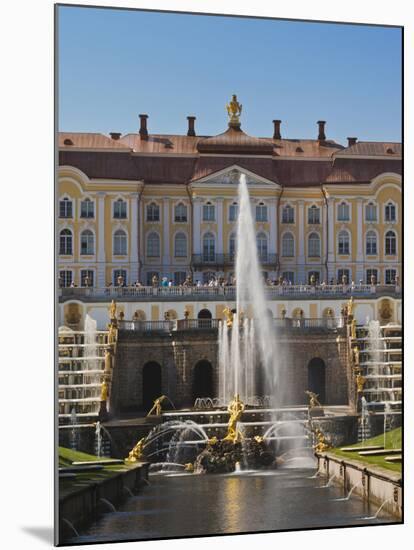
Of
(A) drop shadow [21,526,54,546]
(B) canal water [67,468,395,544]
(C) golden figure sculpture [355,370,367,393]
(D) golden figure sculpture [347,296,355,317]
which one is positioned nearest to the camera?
(A) drop shadow [21,526,54,546]

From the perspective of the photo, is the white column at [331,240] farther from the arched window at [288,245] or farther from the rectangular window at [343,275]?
the arched window at [288,245]

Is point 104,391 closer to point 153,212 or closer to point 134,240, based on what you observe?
point 134,240

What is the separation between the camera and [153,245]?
1512cm

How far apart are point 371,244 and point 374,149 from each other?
3.87 ft

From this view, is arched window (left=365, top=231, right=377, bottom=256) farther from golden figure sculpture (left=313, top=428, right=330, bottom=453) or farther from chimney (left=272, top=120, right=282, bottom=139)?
golden figure sculpture (left=313, top=428, right=330, bottom=453)

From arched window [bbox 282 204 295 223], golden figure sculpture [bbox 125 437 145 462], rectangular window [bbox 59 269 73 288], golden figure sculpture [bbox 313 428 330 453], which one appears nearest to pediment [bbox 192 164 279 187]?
arched window [bbox 282 204 295 223]

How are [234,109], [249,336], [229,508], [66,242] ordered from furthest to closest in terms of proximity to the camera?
[249,336], [234,109], [66,242], [229,508]

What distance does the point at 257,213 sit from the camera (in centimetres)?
1522

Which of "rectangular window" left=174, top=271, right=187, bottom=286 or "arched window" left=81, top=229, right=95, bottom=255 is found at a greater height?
"arched window" left=81, top=229, right=95, bottom=255

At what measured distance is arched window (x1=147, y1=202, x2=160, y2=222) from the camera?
15.2 metres

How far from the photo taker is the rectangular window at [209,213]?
15.3 m

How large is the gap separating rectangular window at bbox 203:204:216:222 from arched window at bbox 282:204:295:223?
2.83 ft

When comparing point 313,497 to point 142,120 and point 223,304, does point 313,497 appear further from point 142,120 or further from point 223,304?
point 142,120

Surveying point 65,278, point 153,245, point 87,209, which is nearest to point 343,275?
point 153,245
